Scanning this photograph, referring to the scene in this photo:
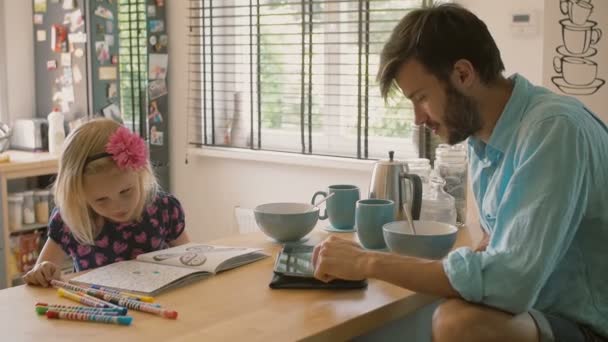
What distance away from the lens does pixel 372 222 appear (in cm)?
184

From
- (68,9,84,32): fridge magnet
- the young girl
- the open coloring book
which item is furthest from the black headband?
(68,9,84,32): fridge magnet

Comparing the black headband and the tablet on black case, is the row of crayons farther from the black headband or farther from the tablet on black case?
the black headband

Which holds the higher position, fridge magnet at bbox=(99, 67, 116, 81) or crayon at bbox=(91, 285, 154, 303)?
fridge magnet at bbox=(99, 67, 116, 81)

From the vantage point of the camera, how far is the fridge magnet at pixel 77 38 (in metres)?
3.61

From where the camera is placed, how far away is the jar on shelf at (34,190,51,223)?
11.3 ft

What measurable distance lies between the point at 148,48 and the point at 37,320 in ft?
8.04

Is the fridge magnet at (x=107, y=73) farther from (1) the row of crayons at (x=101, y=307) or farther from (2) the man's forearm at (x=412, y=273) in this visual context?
(2) the man's forearm at (x=412, y=273)

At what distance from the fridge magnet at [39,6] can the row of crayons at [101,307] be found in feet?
8.47

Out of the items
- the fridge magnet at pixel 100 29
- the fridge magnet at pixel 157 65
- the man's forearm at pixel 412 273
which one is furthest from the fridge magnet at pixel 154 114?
the man's forearm at pixel 412 273

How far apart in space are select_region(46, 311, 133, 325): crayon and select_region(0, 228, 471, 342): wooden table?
0.01 metres

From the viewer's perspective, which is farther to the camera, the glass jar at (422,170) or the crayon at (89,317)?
the glass jar at (422,170)

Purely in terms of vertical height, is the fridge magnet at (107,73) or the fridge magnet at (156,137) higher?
the fridge magnet at (107,73)

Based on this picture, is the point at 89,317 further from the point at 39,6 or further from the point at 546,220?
the point at 39,6

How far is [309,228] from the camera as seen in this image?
1.96 meters
